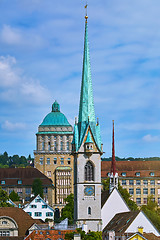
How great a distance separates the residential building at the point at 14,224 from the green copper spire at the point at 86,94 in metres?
15.7

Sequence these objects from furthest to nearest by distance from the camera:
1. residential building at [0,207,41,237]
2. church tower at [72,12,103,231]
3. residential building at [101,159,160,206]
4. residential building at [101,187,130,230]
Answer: residential building at [101,159,160,206], residential building at [101,187,130,230], residential building at [0,207,41,237], church tower at [72,12,103,231]

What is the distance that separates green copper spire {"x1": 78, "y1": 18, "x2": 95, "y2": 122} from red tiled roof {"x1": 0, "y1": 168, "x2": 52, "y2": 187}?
84.9 metres

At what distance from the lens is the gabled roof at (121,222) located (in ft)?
330

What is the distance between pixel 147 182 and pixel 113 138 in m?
54.7

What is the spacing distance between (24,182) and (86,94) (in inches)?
3418

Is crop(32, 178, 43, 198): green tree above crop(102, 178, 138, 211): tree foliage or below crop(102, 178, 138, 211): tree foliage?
above

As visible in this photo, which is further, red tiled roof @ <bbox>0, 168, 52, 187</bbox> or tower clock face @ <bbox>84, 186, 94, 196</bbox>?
red tiled roof @ <bbox>0, 168, 52, 187</bbox>

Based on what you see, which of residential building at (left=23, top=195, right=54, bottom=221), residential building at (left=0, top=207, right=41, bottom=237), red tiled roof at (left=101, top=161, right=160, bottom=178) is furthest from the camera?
red tiled roof at (left=101, top=161, right=160, bottom=178)

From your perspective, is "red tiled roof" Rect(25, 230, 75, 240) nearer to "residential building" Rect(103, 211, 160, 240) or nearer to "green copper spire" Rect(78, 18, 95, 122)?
"residential building" Rect(103, 211, 160, 240)

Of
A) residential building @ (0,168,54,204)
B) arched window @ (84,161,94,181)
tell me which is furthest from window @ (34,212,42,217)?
arched window @ (84,161,94,181)

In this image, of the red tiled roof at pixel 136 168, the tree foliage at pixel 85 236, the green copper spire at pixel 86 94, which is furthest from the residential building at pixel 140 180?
the tree foliage at pixel 85 236

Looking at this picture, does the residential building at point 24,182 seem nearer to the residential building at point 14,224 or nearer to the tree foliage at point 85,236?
the residential building at point 14,224

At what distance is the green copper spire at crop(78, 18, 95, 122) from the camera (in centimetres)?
10731

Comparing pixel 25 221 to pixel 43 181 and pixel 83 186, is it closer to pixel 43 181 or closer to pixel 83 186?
pixel 83 186
